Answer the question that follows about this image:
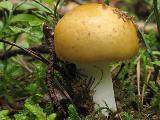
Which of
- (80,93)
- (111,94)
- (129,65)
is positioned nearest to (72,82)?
(80,93)

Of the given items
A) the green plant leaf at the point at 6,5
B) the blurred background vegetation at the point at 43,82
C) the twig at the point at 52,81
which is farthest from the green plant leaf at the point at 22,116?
the green plant leaf at the point at 6,5

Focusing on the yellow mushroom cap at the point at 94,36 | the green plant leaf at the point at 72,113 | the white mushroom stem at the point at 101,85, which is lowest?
the green plant leaf at the point at 72,113

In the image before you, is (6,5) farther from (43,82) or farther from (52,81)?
(52,81)

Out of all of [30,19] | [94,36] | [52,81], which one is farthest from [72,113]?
[30,19]

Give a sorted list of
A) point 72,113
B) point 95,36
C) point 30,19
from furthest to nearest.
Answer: point 30,19 < point 72,113 < point 95,36

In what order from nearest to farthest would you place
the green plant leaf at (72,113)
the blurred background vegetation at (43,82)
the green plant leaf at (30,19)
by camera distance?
the green plant leaf at (72,113) → the blurred background vegetation at (43,82) → the green plant leaf at (30,19)

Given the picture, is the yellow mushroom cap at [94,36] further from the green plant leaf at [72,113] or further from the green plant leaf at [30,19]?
the green plant leaf at [30,19]
